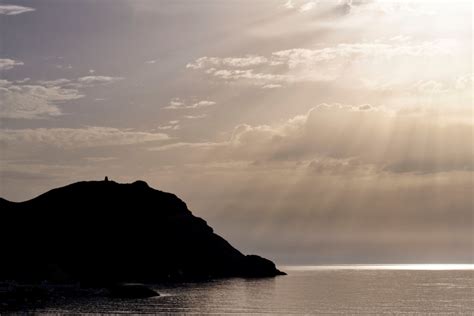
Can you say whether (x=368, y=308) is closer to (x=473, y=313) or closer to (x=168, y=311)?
(x=473, y=313)

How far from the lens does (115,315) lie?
417ft

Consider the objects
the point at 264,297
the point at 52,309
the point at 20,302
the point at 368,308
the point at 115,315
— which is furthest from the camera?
the point at 264,297

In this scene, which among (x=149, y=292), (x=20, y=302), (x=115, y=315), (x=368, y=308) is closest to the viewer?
(x=115, y=315)

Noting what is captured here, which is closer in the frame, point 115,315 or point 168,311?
point 115,315

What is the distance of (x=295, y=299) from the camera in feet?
621

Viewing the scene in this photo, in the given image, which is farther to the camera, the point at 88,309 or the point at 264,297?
the point at 264,297

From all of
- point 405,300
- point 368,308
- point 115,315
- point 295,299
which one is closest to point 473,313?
point 368,308

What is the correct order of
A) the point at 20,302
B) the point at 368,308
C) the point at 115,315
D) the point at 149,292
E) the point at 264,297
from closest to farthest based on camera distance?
1. the point at 115,315
2. the point at 20,302
3. the point at 368,308
4. the point at 149,292
5. the point at 264,297

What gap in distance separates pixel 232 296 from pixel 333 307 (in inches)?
1592

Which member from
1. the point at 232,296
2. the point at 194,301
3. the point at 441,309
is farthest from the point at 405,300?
the point at 194,301

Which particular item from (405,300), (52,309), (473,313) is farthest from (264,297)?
(52,309)

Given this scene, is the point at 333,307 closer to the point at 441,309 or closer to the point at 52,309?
the point at 441,309

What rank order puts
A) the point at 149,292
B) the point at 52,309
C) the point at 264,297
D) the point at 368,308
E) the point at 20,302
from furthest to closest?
the point at 264,297 → the point at 149,292 → the point at 368,308 → the point at 20,302 → the point at 52,309

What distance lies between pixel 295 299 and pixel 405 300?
119ft
